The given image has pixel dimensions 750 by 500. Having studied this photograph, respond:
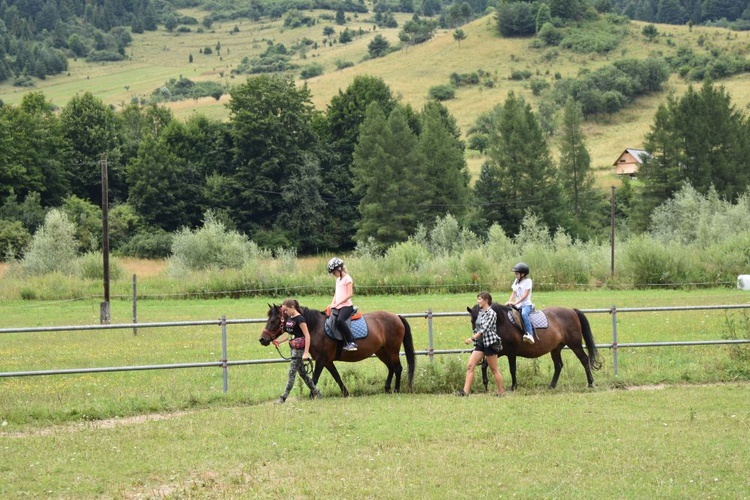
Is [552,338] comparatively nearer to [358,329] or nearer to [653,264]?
[358,329]

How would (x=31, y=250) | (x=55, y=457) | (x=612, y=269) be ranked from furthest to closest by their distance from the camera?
1. (x=31, y=250)
2. (x=612, y=269)
3. (x=55, y=457)

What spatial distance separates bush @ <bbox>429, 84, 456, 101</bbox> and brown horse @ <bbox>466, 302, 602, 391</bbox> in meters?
118

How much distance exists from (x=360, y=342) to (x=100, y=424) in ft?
14.0

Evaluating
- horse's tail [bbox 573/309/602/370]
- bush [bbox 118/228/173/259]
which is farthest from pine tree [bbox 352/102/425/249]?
horse's tail [bbox 573/309/602/370]

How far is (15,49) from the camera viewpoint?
191m

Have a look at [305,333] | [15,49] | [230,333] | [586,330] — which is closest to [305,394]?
[305,333]

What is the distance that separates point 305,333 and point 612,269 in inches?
1348

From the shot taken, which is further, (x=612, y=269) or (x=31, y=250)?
(x=31, y=250)

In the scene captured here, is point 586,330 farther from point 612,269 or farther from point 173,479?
point 612,269

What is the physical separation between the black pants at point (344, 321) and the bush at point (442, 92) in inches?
4685

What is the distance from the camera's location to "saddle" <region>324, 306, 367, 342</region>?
47.8ft

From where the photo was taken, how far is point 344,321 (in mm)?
14461

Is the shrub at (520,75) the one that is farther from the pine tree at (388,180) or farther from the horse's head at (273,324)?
the horse's head at (273,324)


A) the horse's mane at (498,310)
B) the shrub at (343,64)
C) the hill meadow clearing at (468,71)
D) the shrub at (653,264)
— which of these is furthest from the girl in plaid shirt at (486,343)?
the shrub at (343,64)
